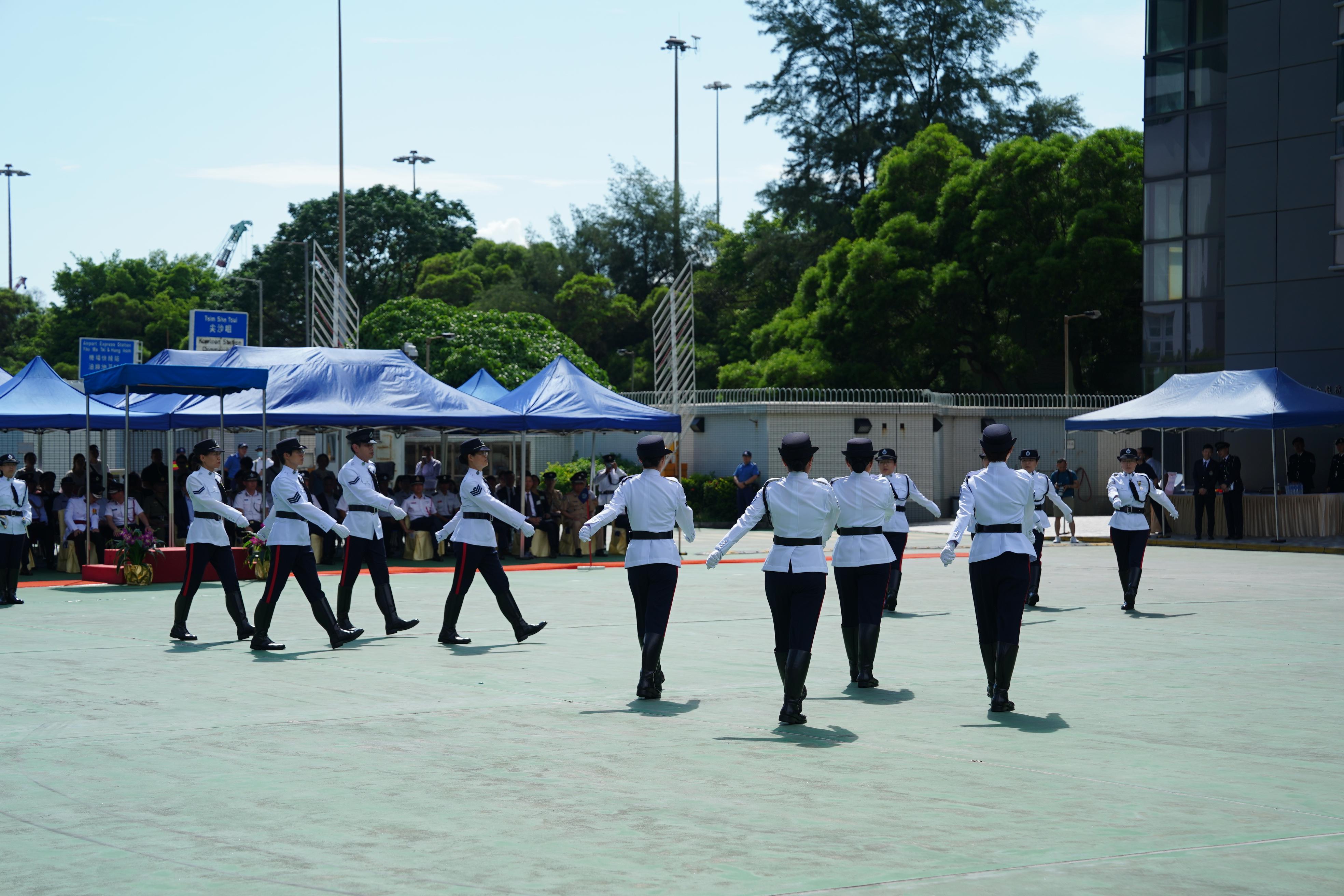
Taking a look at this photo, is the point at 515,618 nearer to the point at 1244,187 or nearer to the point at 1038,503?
the point at 1038,503

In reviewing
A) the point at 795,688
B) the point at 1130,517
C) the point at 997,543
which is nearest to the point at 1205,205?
the point at 1130,517

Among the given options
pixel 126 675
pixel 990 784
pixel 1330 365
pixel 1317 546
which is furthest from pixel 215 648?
pixel 1330 365

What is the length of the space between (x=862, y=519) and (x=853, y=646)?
0.92 m

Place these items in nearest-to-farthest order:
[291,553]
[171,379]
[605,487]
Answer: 1. [291,553]
2. [171,379]
3. [605,487]

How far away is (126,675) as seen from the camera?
10391 mm

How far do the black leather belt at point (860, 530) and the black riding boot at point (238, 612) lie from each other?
553 cm

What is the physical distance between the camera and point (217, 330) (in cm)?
3931

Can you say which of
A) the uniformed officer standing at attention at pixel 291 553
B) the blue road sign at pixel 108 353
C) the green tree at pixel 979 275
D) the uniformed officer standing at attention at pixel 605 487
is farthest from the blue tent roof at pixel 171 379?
the green tree at pixel 979 275

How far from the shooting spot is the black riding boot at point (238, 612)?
41.1 feet

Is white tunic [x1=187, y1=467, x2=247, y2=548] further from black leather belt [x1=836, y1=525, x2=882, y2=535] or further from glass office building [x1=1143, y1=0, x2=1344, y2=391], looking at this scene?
glass office building [x1=1143, y1=0, x2=1344, y2=391]

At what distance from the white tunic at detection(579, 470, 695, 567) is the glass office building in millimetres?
23453

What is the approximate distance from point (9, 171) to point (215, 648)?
9387 cm

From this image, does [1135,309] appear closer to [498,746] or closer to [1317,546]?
[1317,546]

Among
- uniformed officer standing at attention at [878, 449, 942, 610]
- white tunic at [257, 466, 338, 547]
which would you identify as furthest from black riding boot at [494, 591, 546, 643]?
uniformed officer standing at attention at [878, 449, 942, 610]
